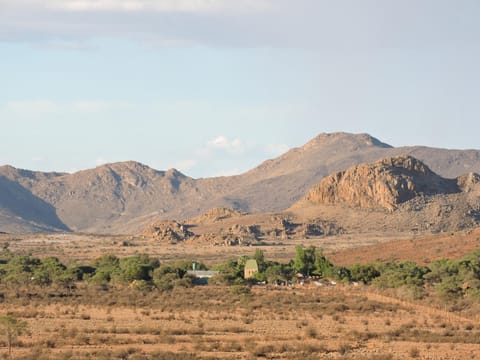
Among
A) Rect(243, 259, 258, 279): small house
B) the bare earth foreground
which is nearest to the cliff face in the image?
Rect(243, 259, 258, 279): small house

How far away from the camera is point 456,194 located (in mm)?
178625

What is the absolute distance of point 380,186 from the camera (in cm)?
17450

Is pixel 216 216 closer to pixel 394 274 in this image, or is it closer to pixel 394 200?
pixel 394 200

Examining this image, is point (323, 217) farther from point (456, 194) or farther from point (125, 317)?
point (125, 317)

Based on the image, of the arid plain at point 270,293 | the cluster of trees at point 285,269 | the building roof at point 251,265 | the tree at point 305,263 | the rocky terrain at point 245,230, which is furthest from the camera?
the rocky terrain at point 245,230

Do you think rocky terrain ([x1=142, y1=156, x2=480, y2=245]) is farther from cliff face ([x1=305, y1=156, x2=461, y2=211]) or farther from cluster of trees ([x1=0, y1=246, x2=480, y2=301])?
cluster of trees ([x1=0, y1=246, x2=480, y2=301])

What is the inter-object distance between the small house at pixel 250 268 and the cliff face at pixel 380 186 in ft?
262

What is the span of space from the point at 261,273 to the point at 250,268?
2.51m

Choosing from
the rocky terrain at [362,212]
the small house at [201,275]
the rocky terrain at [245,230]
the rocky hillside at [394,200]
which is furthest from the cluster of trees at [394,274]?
the rocky hillside at [394,200]

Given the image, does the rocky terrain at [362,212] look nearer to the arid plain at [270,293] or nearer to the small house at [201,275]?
the arid plain at [270,293]

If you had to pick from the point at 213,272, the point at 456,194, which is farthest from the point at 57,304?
the point at 456,194

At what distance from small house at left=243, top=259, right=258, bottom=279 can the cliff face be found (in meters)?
79.9

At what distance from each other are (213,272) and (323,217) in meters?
81.8

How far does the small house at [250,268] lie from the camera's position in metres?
92.6
